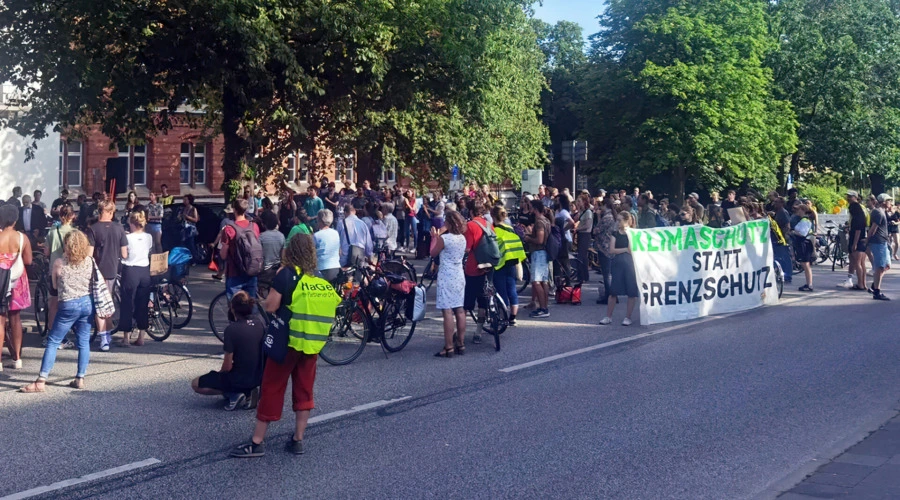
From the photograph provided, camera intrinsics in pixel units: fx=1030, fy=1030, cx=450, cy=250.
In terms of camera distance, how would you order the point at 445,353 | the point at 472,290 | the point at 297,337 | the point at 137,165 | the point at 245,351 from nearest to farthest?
the point at 297,337, the point at 245,351, the point at 445,353, the point at 472,290, the point at 137,165

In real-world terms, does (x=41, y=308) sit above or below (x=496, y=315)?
below

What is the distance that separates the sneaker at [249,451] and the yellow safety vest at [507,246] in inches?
240

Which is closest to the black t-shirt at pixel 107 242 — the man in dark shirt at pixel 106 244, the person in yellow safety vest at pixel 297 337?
the man in dark shirt at pixel 106 244

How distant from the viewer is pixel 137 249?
12.5 metres

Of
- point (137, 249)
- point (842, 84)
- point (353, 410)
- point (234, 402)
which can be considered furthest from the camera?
point (842, 84)

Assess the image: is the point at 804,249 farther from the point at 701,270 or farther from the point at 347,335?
the point at 347,335

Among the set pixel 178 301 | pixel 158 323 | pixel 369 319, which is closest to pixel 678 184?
pixel 178 301

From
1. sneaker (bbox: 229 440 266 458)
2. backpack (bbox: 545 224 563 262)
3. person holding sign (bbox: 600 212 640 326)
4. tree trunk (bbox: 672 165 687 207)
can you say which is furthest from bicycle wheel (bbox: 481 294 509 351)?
tree trunk (bbox: 672 165 687 207)

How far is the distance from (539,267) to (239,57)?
7609 millimetres

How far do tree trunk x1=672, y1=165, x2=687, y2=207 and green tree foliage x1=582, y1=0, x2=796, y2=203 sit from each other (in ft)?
0.15

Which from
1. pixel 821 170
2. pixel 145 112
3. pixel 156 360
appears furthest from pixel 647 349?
pixel 821 170

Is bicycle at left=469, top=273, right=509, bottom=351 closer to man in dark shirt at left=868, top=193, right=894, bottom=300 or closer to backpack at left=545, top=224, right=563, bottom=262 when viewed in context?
backpack at left=545, top=224, right=563, bottom=262

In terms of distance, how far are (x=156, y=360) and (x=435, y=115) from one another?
74.0 ft

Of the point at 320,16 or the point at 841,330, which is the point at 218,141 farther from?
the point at 841,330
